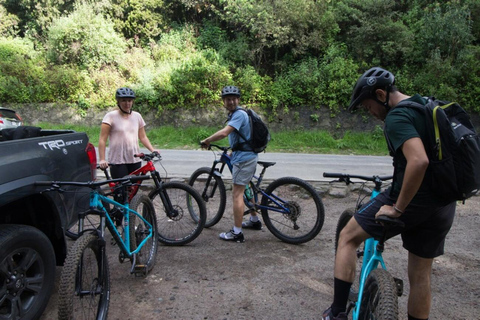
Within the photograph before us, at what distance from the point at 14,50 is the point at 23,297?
71.5 ft

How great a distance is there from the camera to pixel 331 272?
12.6 feet

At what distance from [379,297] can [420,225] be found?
62cm

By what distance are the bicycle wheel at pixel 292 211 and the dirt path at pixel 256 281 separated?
169 millimetres

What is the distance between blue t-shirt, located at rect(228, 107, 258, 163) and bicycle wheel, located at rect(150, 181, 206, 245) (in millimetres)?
732

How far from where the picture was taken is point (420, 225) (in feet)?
7.71

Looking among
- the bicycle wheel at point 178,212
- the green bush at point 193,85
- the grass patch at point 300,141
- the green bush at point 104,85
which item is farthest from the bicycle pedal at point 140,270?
the green bush at point 104,85

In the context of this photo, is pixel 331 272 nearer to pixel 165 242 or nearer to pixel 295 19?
pixel 165 242

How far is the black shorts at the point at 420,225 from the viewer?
7.42ft

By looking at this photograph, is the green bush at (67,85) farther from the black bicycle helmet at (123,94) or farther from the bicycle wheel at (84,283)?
the bicycle wheel at (84,283)

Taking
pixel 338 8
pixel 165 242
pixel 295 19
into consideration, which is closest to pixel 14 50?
→ pixel 295 19

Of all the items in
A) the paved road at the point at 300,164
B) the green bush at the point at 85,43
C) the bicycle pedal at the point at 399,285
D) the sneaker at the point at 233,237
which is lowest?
the sneaker at the point at 233,237

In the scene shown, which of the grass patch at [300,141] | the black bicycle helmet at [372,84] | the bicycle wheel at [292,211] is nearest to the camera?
the black bicycle helmet at [372,84]

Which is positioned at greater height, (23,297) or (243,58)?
(243,58)

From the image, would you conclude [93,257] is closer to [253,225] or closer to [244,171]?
[244,171]
